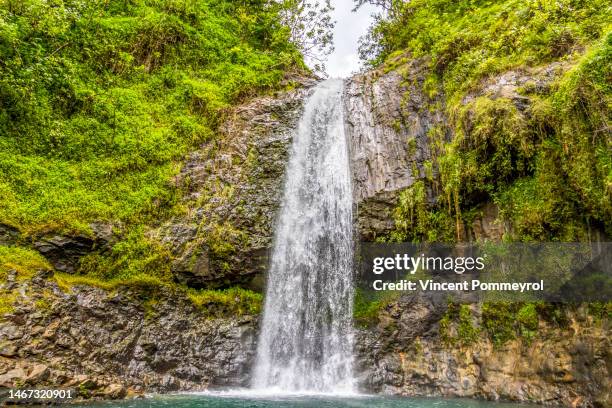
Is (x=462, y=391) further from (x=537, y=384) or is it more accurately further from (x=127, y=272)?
(x=127, y=272)

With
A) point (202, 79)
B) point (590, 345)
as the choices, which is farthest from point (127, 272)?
point (590, 345)

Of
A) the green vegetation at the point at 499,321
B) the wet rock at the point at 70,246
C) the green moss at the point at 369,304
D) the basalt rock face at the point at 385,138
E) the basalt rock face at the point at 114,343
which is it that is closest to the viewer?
the basalt rock face at the point at 114,343

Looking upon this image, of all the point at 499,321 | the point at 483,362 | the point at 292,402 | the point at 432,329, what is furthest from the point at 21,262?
the point at 499,321

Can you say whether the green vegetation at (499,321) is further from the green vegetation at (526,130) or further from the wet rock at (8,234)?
the wet rock at (8,234)

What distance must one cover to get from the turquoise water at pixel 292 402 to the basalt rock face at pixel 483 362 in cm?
51

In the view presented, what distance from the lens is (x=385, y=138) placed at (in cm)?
1198

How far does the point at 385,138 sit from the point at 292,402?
24.9ft

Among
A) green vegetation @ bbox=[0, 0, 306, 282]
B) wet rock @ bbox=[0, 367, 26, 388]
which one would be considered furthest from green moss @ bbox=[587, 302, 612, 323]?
wet rock @ bbox=[0, 367, 26, 388]

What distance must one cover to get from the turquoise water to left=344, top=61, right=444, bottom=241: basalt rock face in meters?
3.99

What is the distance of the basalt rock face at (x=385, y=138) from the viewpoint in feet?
35.5

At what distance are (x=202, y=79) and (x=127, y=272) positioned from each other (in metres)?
7.53

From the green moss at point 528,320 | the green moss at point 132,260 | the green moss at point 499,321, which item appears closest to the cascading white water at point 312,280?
the green moss at point 132,260

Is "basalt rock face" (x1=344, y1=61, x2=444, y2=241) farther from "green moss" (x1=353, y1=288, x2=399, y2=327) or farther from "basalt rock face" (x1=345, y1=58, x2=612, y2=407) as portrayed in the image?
"green moss" (x1=353, y1=288, x2=399, y2=327)

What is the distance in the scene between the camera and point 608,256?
7953 mm
